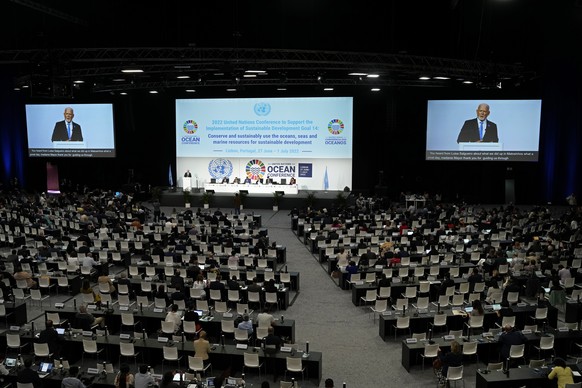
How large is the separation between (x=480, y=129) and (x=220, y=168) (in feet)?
53.8

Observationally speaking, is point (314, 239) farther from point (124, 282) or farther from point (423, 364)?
point (423, 364)

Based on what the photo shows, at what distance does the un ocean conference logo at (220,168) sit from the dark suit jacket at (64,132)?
31.9 ft

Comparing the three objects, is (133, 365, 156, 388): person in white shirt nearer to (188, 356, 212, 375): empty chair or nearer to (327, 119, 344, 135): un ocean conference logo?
(188, 356, 212, 375): empty chair

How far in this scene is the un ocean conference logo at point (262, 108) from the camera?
113 ft

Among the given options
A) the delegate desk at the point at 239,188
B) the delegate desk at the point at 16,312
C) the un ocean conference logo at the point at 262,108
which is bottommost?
the delegate desk at the point at 16,312

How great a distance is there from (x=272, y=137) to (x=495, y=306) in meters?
23.0

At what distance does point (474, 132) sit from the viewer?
109 feet

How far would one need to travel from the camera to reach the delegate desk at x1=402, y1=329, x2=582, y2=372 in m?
11.6

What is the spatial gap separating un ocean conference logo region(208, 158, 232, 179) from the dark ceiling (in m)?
9.72

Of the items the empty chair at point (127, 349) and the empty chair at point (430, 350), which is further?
the empty chair at point (127, 349)

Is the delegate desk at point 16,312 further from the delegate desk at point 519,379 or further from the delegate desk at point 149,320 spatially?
the delegate desk at point 519,379

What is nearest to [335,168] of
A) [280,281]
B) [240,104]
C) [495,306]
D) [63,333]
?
[240,104]

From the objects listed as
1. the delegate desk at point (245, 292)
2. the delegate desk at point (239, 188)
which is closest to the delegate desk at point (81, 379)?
the delegate desk at point (245, 292)

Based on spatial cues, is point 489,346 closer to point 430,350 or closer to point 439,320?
point 439,320
